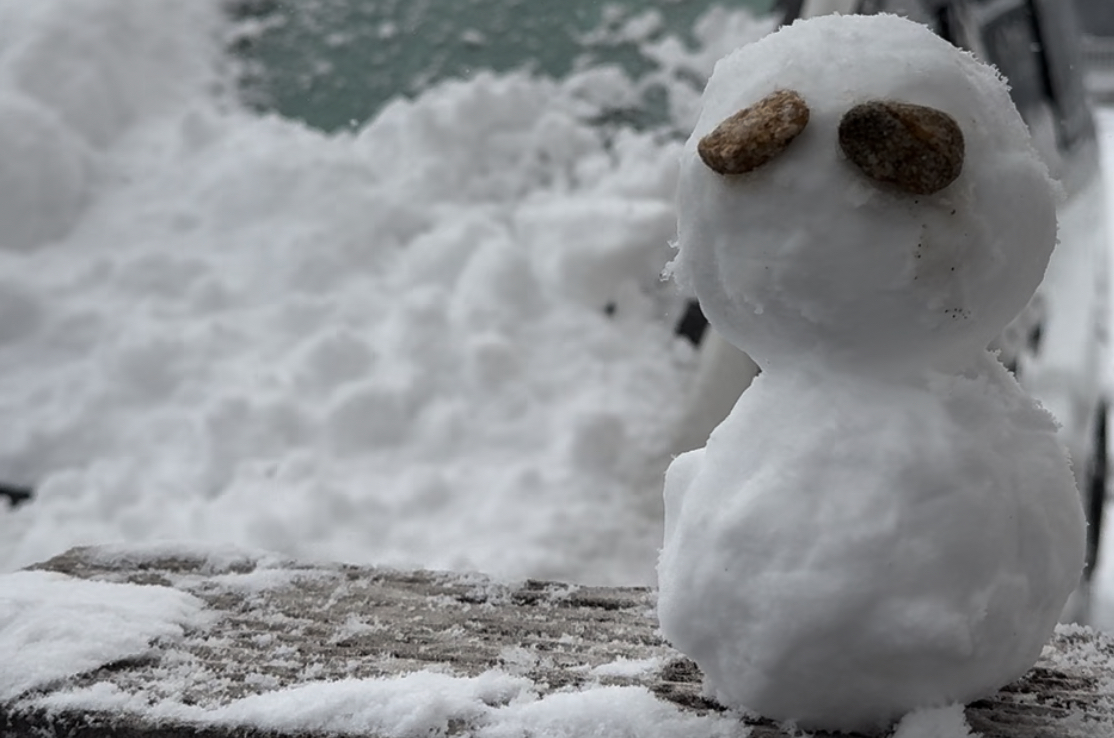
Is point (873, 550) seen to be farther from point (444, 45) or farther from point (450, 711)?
point (444, 45)

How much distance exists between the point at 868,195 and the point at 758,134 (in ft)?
0.25

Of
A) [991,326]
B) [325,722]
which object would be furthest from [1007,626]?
[325,722]

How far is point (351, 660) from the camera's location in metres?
0.96

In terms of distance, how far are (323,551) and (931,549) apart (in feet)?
4.58

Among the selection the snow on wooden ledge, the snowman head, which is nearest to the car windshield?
the snow on wooden ledge

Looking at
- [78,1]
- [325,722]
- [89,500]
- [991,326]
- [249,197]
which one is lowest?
[325,722]

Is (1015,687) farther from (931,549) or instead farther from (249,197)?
(249,197)

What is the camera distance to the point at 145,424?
2262 mm

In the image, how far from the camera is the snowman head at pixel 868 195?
0.70m

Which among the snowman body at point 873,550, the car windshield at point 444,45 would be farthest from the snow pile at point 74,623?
the car windshield at point 444,45

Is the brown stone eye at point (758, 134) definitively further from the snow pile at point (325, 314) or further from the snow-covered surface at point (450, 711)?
the snow pile at point (325, 314)

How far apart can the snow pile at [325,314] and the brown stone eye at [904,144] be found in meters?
1.30

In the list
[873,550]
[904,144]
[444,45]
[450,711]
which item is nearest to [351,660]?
[450,711]

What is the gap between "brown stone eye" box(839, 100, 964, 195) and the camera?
680mm
